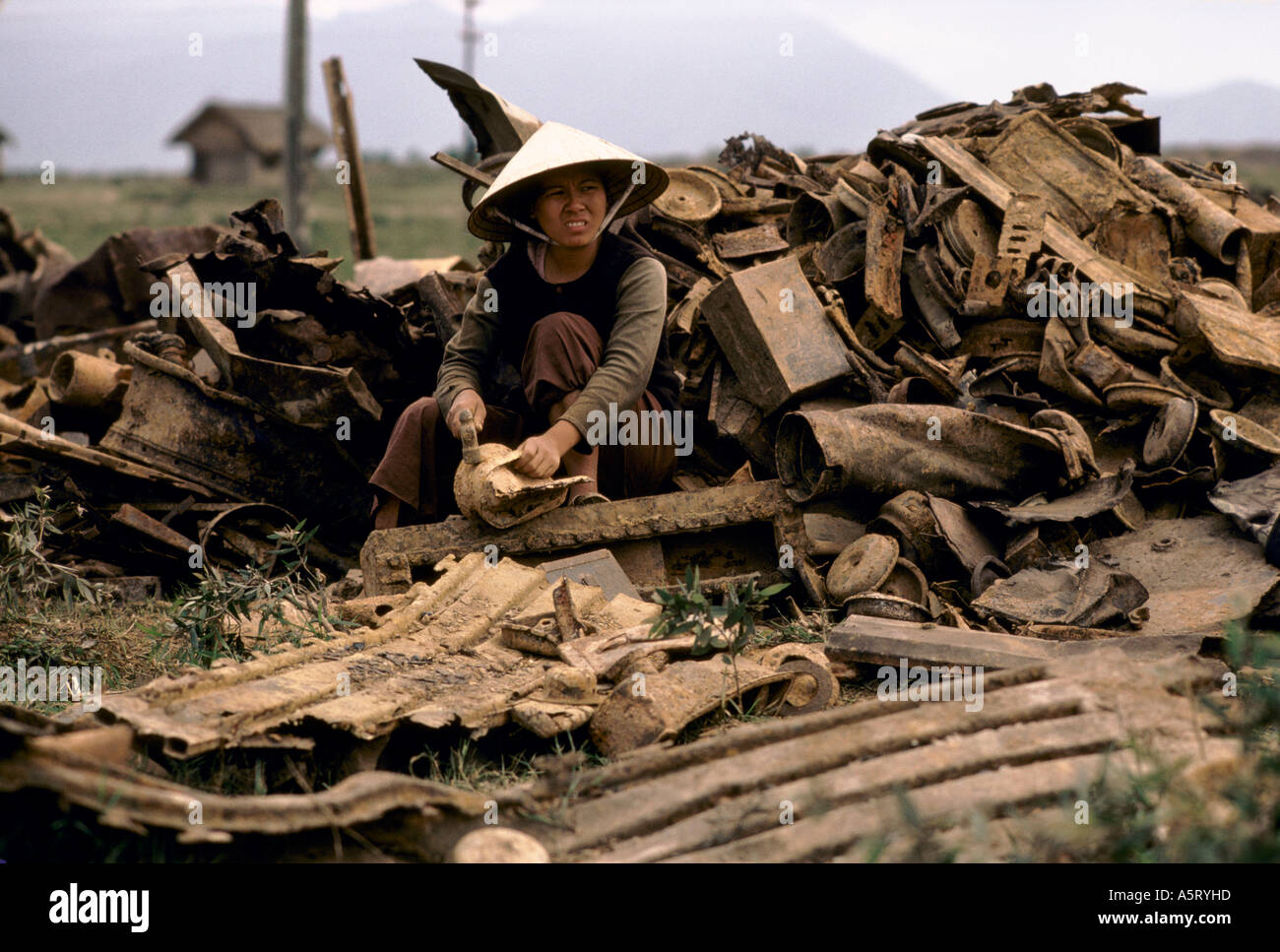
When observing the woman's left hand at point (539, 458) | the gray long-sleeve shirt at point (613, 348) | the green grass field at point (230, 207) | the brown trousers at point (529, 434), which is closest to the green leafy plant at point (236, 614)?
the brown trousers at point (529, 434)

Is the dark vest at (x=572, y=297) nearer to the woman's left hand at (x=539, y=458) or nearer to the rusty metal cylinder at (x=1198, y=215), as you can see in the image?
the woman's left hand at (x=539, y=458)

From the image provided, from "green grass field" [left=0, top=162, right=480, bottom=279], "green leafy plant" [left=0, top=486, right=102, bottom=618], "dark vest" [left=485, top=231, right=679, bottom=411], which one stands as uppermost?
"dark vest" [left=485, top=231, right=679, bottom=411]

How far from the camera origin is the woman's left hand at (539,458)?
4293 mm

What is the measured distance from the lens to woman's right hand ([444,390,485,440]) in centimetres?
445

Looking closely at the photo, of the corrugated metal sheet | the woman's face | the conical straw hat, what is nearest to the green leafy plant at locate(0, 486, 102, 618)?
the corrugated metal sheet

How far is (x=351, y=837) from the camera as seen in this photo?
248 centimetres

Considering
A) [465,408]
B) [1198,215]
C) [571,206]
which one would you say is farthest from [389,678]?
[1198,215]

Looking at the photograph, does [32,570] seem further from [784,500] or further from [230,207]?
[230,207]

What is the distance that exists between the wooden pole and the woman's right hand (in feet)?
14.3

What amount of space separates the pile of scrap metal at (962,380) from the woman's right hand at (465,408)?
36 centimetres

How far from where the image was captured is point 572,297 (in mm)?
4715

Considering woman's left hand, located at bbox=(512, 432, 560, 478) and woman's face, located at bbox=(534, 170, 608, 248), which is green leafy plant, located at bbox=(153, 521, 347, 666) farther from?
woman's face, located at bbox=(534, 170, 608, 248)
